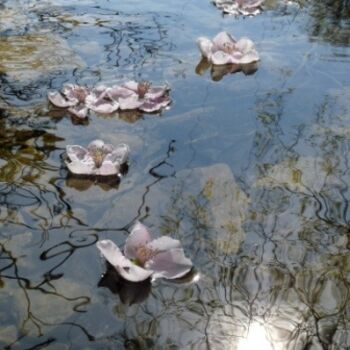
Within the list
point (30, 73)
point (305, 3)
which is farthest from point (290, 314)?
point (305, 3)

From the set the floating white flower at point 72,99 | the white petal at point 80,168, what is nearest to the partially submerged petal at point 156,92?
the floating white flower at point 72,99

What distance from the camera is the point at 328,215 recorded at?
2.14 m

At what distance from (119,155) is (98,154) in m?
0.09

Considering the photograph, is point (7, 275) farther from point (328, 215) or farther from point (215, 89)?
point (215, 89)

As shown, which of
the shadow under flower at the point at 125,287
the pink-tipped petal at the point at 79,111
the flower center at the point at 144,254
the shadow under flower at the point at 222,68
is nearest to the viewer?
the shadow under flower at the point at 125,287

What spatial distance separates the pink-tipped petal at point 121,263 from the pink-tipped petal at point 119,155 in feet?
2.02

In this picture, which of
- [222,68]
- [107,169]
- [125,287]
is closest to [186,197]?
[107,169]

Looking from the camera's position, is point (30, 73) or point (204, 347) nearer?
point (204, 347)

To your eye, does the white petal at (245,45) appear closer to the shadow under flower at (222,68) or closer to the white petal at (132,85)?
the shadow under flower at (222,68)

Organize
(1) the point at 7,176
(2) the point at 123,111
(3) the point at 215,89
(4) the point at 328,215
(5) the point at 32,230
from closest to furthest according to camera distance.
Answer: (5) the point at 32,230 → (4) the point at 328,215 → (1) the point at 7,176 → (2) the point at 123,111 → (3) the point at 215,89

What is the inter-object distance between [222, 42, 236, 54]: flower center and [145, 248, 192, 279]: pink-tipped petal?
2001 millimetres

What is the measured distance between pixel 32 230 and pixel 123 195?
390 millimetres

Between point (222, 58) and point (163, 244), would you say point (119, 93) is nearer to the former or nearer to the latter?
point (222, 58)

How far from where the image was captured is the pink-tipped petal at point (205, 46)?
3.50m
